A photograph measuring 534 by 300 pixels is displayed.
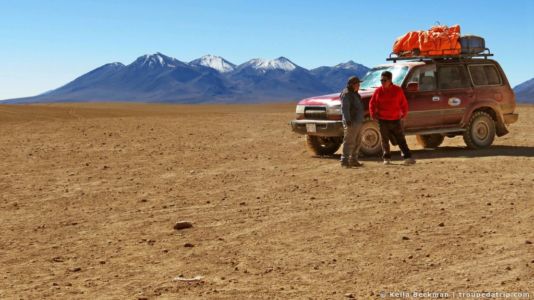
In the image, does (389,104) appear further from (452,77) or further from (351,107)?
(452,77)

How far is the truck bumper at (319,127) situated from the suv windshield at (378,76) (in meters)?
1.28

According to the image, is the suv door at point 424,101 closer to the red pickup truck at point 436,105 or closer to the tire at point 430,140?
the red pickup truck at point 436,105

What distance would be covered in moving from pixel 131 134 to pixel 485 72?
35.3 feet

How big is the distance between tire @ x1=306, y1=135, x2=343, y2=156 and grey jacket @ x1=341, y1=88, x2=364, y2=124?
2.39 meters

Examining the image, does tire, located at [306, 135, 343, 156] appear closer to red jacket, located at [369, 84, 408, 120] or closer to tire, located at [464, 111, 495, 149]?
red jacket, located at [369, 84, 408, 120]

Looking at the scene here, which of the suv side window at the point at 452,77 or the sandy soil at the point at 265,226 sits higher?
the suv side window at the point at 452,77

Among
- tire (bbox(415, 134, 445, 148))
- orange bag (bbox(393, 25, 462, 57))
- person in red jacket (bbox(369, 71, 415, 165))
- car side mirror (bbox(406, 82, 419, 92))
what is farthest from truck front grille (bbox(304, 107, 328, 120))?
tire (bbox(415, 134, 445, 148))

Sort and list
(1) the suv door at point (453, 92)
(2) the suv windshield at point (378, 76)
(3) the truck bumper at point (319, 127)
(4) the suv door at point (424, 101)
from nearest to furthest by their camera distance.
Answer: (3) the truck bumper at point (319, 127) < (4) the suv door at point (424, 101) < (2) the suv windshield at point (378, 76) < (1) the suv door at point (453, 92)

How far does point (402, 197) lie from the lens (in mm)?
10000

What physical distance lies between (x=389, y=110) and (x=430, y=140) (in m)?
4.79

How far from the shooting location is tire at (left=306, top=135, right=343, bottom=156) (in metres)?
16.2

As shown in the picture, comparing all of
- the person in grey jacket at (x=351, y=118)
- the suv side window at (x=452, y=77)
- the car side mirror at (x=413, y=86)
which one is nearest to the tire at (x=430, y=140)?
the suv side window at (x=452, y=77)

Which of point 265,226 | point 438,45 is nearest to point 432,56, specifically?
point 438,45

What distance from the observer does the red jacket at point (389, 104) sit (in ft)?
44.5
